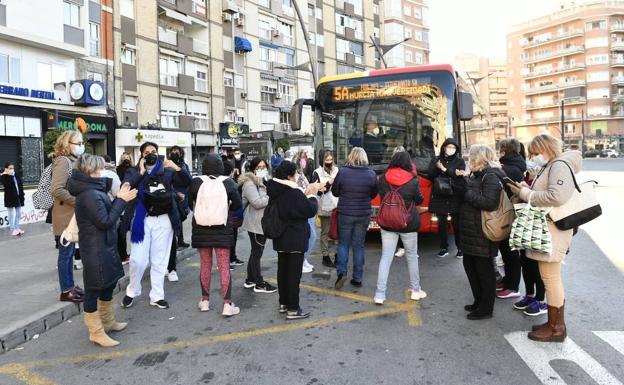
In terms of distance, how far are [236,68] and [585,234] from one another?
3066 centimetres

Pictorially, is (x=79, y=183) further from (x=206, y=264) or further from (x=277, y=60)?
(x=277, y=60)

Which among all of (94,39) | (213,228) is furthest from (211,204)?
(94,39)

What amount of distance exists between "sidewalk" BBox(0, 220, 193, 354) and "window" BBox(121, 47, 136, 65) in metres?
19.4

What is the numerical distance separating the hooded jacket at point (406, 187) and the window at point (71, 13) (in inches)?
873

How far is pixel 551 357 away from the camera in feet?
12.7

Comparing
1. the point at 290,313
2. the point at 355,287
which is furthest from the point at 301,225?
the point at 355,287

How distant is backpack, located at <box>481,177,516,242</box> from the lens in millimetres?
4652

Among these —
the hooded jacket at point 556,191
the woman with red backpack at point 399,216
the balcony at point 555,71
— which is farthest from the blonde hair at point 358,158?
the balcony at point 555,71

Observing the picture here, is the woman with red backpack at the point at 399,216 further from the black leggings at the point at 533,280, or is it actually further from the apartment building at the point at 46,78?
the apartment building at the point at 46,78

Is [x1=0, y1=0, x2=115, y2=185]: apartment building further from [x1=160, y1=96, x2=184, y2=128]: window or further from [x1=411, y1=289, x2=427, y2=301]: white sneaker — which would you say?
[x1=411, y1=289, x2=427, y2=301]: white sneaker

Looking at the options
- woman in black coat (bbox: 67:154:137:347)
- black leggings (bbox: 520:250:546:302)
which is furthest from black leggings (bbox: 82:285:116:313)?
black leggings (bbox: 520:250:546:302)

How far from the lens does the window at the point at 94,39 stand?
81.7 feet

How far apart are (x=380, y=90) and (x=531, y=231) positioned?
190 inches

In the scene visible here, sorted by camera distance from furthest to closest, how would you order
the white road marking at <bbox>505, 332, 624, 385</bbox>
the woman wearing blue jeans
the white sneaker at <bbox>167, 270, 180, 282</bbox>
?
the white sneaker at <bbox>167, 270, 180, 282</bbox>, the woman wearing blue jeans, the white road marking at <bbox>505, 332, 624, 385</bbox>
